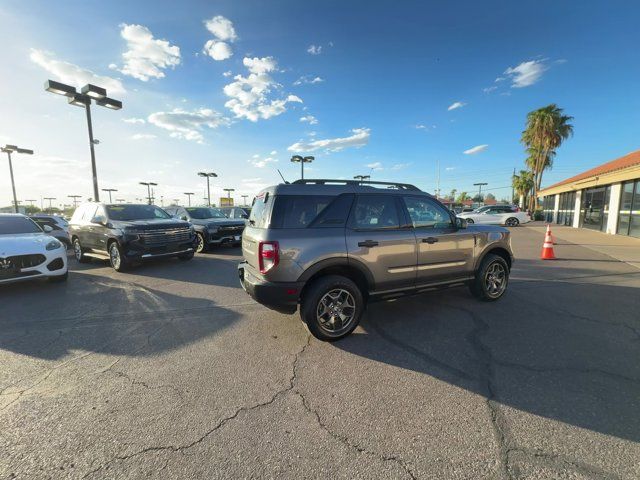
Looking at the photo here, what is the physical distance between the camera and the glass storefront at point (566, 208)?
23.8m

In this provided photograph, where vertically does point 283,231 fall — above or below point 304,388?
above

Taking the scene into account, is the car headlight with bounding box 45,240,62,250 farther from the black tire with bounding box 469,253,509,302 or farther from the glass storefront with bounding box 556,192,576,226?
the glass storefront with bounding box 556,192,576,226

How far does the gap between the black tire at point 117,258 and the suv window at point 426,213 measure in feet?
23.3

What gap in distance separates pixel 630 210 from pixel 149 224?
67.5 feet

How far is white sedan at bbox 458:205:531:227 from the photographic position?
80.1 feet

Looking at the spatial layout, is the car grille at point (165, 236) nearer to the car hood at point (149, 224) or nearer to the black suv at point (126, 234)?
the black suv at point (126, 234)

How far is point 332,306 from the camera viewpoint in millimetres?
3734

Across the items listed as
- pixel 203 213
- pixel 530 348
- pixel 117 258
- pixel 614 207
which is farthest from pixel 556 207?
pixel 117 258

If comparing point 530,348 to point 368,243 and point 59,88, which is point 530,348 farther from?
point 59,88

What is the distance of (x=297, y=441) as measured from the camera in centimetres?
219

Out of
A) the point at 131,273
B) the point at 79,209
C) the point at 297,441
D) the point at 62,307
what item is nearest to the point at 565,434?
the point at 297,441

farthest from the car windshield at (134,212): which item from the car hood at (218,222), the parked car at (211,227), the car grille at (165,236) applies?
the car hood at (218,222)

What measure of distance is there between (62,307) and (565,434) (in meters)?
6.82

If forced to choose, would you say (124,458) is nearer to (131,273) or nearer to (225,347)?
(225,347)
